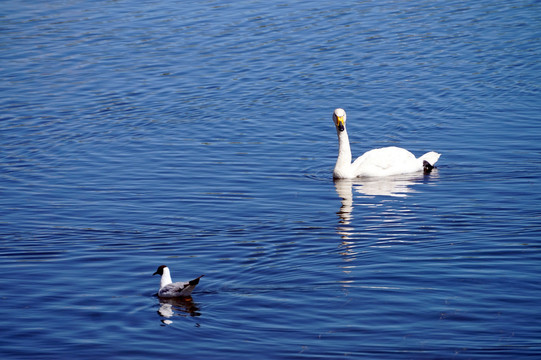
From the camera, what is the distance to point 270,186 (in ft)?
58.2

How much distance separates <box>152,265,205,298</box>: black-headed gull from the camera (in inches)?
455

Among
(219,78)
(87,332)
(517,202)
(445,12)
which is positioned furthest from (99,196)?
(445,12)

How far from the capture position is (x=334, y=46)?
30.4 meters

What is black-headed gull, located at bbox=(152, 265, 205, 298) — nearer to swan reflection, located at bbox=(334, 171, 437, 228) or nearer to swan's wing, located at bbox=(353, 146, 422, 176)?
swan reflection, located at bbox=(334, 171, 437, 228)

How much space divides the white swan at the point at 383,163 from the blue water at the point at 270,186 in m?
0.28

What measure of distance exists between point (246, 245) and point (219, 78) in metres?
13.7

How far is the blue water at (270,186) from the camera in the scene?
11.1 meters

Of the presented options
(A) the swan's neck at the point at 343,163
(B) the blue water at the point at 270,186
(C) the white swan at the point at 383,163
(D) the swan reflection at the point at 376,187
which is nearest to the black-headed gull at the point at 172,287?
(B) the blue water at the point at 270,186

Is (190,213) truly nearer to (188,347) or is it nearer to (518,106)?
(188,347)

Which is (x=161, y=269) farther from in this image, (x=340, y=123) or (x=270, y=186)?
(x=340, y=123)

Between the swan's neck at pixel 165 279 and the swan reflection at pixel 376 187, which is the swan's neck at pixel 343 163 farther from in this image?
the swan's neck at pixel 165 279

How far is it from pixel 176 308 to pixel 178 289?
0.33 metres

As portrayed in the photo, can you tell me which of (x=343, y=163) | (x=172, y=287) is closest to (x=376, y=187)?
(x=343, y=163)

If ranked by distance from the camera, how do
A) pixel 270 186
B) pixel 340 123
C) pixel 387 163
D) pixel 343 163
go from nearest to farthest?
pixel 270 186 < pixel 387 163 < pixel 343 163 < pixel 340 123
